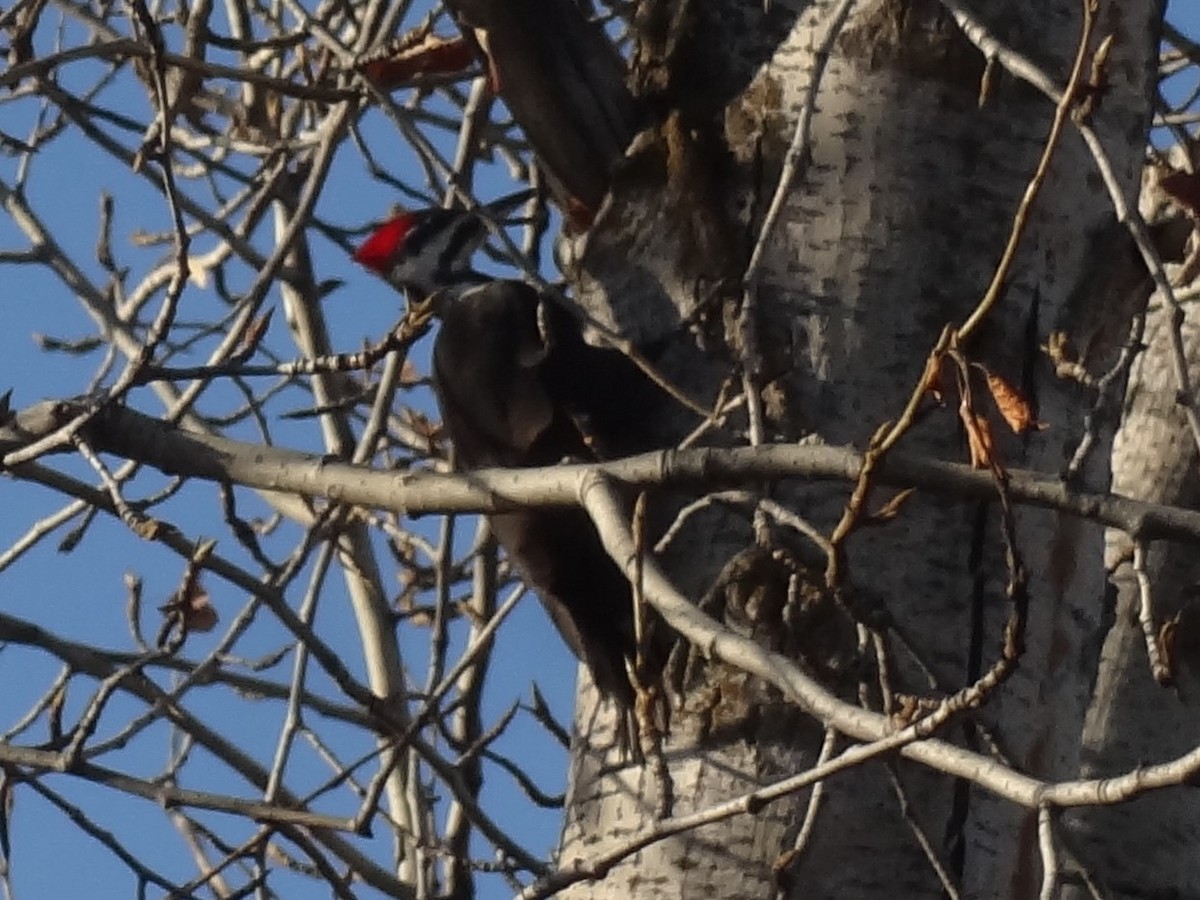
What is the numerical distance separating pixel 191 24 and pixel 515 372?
0.81 metres

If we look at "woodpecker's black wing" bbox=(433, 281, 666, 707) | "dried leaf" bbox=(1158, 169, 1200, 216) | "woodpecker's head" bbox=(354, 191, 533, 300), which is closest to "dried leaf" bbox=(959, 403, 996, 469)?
"woodpecker's black wing" bbox=(433, 281, 666, 707)

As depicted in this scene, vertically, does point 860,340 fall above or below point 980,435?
above

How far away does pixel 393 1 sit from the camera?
11.4 ft

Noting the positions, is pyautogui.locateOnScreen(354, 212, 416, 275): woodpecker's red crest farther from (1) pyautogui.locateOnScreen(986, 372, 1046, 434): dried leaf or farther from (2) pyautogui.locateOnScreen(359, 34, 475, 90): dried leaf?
(1) pyautogui.locateOnScreen(986, 372, 1046, 434): dried leaf

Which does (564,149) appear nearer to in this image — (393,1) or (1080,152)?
(1080,152)

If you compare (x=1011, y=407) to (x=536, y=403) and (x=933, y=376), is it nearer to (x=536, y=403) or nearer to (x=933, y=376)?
(x=933, y=376)

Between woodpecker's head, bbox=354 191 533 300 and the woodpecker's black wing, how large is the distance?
291 mm

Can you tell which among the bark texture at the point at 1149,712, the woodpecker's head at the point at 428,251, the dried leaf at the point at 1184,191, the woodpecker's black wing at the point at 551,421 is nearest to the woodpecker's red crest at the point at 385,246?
the woodpecker's head at the point at 428,251

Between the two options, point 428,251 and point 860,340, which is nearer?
Answer: point 860,340

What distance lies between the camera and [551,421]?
312 cm

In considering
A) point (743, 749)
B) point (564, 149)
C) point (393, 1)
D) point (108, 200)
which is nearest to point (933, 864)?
point (743, 749)


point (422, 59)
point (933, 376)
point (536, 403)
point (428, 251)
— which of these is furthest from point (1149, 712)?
point (428, 251)

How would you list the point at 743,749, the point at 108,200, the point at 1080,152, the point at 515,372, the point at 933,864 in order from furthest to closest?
the point at 108,200
the point at 515,372
the point at 1080,152
the point at 743,749
the point at 933,864

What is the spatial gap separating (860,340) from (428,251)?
189 cm
